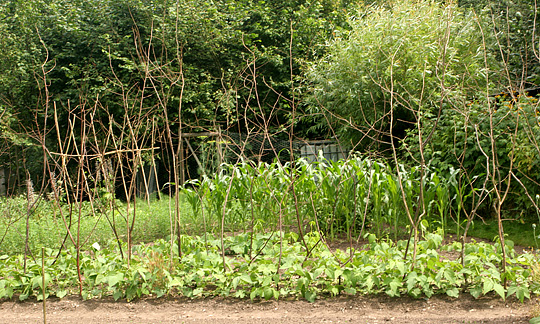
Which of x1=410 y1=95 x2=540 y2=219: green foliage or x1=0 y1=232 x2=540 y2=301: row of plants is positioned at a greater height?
x1=410 y1=95 x2=540 y2=219: green foliage

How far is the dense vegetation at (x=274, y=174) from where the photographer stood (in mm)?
3107

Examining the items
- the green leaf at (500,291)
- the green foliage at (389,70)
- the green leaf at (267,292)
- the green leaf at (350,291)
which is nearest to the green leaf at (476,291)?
the green leaf at (500,291)

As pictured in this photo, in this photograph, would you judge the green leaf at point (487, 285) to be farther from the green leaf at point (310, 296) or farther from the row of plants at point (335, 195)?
the row of plants at point (335, 195)

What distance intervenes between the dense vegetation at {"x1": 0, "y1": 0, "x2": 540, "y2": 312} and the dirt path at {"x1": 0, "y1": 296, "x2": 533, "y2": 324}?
9 cm

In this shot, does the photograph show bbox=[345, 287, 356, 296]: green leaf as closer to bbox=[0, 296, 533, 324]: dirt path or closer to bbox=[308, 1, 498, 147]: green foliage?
bbox=[0, 296, 533, 324]: dirt path

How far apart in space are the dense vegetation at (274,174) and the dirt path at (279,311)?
0.09 meters

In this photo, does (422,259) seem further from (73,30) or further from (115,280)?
(73,30)

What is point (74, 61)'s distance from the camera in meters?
10.5

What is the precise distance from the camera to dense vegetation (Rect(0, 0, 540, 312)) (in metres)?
3.11

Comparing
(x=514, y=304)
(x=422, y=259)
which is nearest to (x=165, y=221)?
(x=422, y=259)

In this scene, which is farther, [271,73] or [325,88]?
[271,73]

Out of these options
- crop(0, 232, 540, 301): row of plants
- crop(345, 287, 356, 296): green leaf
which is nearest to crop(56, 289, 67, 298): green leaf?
crop(0, 232, 540, 301): row of plants

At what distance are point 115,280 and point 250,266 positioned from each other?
90 centimetres

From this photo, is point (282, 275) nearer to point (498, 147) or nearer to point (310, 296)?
point (310, 296)
